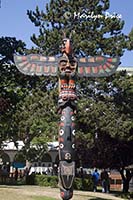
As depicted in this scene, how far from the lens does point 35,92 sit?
106 feet

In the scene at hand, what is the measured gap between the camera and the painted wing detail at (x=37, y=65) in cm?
2014

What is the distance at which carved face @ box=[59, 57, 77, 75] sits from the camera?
63.0 ft

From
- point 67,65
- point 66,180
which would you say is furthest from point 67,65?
point 66,180

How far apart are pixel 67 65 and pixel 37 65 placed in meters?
1.79

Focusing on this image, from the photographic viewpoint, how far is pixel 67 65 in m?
19.3

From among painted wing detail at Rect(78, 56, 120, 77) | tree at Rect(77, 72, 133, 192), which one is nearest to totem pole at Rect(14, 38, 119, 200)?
painted wing detail at Rect(78, 56, 120, 77)

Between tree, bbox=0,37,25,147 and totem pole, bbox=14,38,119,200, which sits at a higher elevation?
tree, bbox=0,37,25,147

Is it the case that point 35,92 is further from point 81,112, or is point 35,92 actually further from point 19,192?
point 19,192

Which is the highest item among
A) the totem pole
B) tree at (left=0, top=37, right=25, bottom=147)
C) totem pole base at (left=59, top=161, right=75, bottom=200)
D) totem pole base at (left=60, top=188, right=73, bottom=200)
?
tree at (left=0, top=37, right=25, bottom=147)

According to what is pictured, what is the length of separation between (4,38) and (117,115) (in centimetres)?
1138

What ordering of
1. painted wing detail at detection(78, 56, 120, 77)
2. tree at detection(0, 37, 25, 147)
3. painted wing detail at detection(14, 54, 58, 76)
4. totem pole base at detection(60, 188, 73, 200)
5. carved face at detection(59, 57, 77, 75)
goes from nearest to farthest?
totem pole base at detection(60, 188, 73, 200), carved face at detection(59, 57, 77, 75), painted wing detail at detection(14, 54, 58, 76), painted wing detail at detection(78, 56, 120, 77), tree at detection(0, 37, 25, 147)

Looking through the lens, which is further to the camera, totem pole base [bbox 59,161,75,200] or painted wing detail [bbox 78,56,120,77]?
painted wing detail [bbox 78,56,120,77]

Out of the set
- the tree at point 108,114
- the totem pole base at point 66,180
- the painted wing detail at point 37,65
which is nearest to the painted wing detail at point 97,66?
the painted wing detail at point 37,65

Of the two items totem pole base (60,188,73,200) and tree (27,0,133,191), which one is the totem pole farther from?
tree (27,0,133,191)
